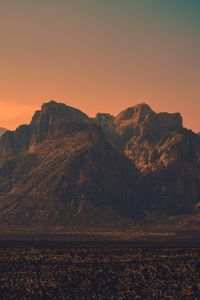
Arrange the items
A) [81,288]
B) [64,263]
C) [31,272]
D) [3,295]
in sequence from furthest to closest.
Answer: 1. [64,263]
2. [31,272]
3. [81,288]
4. [3,295]

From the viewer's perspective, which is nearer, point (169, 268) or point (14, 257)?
point (169, 268)

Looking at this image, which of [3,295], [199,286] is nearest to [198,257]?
[199,286]

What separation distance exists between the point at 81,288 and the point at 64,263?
2710 centimetres

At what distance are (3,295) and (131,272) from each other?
3185cm

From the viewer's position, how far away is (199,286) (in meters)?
128

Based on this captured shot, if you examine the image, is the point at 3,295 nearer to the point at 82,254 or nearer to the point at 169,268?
the point at 169,268

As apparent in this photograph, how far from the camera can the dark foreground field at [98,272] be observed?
120938 millimetres

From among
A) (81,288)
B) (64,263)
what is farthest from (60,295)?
(64,263)

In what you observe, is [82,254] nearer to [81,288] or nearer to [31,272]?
[31,272]

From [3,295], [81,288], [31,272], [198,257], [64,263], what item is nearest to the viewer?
[3,295]

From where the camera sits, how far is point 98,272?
5472 inches

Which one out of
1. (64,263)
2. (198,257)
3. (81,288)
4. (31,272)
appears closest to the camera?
(81,288)

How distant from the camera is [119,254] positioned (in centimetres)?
16962

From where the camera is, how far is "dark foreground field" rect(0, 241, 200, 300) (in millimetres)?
120938
